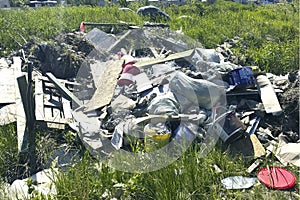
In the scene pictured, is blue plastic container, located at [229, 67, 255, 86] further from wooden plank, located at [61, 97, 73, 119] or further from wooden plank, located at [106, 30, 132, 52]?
wooden plank, located at [106, 30, 132, 52]

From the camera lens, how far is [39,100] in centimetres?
431

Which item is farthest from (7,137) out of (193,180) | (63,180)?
(193,180)

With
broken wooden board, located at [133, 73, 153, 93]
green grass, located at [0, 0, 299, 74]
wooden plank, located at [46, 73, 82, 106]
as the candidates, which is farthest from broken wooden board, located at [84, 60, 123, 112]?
green grass, located at [0, 0, 299, 74]

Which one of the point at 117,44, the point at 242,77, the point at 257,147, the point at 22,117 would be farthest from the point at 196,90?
the point at 117,44

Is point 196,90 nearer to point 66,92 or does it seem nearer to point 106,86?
point 106,86

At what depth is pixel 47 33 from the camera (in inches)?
303

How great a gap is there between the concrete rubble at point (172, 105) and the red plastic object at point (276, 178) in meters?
0.21

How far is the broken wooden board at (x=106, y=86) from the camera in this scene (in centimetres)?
428

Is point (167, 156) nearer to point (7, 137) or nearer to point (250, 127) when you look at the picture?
point (250, 127)

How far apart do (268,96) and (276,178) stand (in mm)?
1592

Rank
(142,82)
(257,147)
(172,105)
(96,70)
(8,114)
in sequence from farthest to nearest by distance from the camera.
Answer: (96,70), (142,82), (8,114), (172,105), (257,147)

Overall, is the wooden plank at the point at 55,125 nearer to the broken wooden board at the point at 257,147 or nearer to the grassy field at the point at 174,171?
the grassy field at the point at 174,171

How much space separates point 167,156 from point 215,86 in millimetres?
1397

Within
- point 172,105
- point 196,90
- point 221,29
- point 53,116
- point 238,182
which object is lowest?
point 238,182
